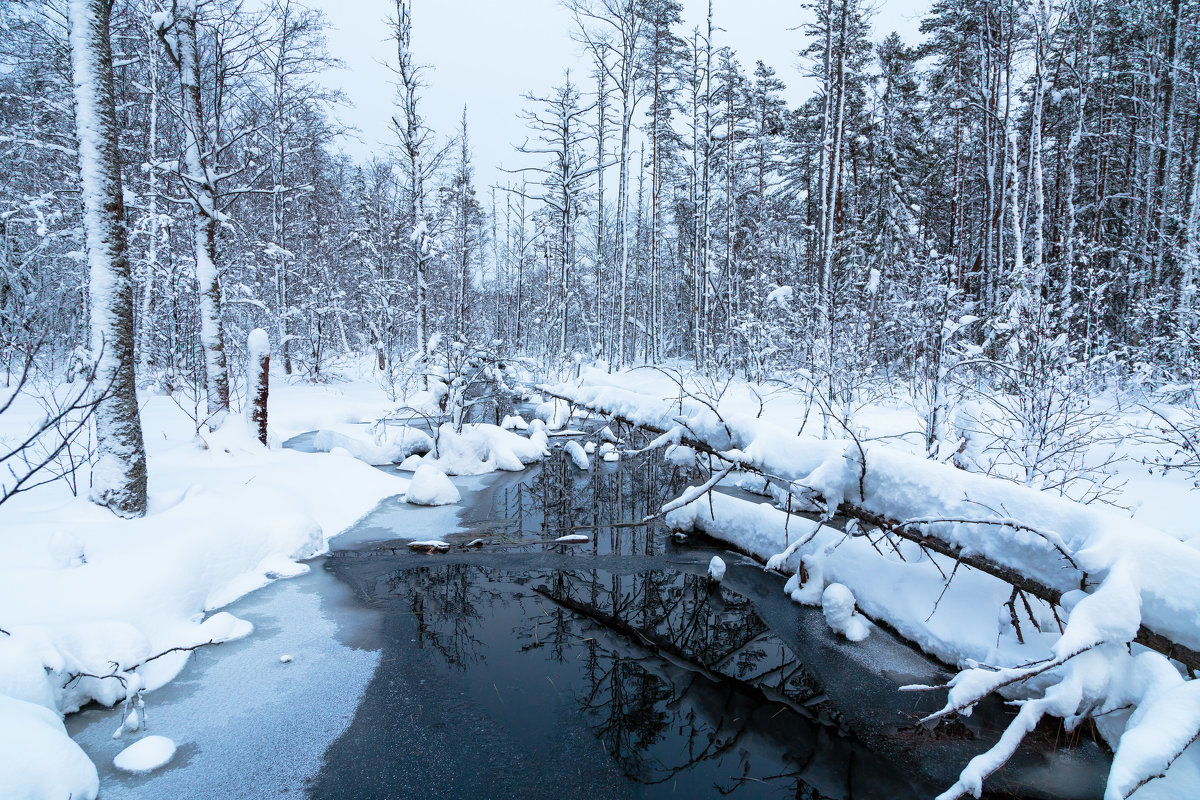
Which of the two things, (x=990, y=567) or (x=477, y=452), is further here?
(x=477, y=452)

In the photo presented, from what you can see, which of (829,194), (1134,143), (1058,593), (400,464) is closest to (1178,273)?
(1134,143)

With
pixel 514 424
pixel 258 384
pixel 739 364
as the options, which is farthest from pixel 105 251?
pixel 739 364

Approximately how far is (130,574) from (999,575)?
19.0 feet

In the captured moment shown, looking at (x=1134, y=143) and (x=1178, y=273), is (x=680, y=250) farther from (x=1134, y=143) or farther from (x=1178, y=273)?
(x=1178, y=273)

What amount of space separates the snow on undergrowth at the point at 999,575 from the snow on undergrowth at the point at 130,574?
3470 millimetres

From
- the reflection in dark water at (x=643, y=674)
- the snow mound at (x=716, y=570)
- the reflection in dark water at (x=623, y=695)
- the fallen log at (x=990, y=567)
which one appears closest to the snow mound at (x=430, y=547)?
the reflection in dark water at (x=623, y=695)

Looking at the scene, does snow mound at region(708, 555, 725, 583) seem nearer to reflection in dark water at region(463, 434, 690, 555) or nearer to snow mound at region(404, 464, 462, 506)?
reflection in dark water at region(463, 434, 690, 555)

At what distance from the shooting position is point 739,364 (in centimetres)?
1980

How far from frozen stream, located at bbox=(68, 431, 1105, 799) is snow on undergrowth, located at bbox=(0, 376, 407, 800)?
9.2 inches

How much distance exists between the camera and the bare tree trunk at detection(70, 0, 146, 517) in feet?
15.6

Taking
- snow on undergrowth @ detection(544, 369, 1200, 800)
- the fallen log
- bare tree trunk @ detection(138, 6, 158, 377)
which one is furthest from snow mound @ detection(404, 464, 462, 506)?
bare tree trunk @ detection(138, 6, 158, 377)

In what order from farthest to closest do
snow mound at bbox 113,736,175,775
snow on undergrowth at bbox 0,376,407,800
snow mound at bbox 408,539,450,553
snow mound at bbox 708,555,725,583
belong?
snow mound at bbox 408,539,450,553
snow mound at bbox 708,555,725,583
snow mound at bbox 113,736,175,775
snow on undergrowth at bbox 0,376,407,800

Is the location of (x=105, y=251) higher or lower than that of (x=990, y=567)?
higher

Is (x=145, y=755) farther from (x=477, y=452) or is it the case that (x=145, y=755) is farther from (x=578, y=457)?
(x=578, y=457)
